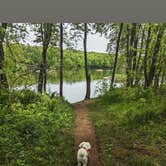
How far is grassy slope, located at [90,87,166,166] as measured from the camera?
8.91m

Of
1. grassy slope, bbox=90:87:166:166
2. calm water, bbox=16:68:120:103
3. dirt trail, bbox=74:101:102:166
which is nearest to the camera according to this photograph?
grassy slope, bbox=90:87:166:166

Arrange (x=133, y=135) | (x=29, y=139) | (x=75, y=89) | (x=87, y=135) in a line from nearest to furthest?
(x=29, y=139)
(x=133, y=135)
(x=87, y=135)
(x=75, y=89)

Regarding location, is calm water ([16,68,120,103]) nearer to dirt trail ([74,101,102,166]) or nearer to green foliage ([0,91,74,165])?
green foliage ([0,91,74,165])

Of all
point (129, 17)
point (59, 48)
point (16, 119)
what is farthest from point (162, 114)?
point (59, 48)

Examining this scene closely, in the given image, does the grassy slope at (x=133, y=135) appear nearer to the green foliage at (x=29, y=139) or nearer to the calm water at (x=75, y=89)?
the green foliage at (x=29, y=139)

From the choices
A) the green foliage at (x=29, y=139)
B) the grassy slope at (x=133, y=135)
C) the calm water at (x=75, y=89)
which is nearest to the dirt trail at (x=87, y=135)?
the grassy slope at (x=133, y=135)

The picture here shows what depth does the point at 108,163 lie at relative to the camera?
8641 mm

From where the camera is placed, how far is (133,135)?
1130 cm

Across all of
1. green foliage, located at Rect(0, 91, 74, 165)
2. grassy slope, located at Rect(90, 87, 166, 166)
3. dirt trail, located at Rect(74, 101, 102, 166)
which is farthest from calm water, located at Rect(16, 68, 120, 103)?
grassy slope, located at Rect(90, 87, 166, 166)

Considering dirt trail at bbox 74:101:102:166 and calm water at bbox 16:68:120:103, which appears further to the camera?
calm water at bbox 16:68:120:103

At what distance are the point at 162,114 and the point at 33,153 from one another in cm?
667

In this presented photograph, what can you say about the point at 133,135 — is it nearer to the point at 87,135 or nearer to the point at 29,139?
the point at 87,135

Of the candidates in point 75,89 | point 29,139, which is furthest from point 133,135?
point 75,89

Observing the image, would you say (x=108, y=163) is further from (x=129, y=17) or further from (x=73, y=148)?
(x=129, y=17)
